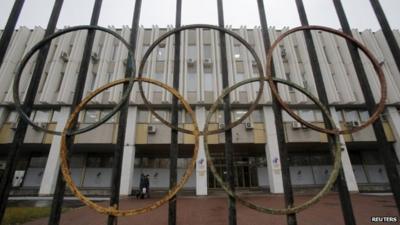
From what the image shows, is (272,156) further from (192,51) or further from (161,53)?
(161,53)

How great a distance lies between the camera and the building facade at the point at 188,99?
17172mm

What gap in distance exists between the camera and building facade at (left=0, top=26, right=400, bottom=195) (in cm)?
1717

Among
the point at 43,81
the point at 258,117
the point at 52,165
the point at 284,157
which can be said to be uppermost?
the point at 43,81

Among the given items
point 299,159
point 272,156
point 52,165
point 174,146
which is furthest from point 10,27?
point 299,159

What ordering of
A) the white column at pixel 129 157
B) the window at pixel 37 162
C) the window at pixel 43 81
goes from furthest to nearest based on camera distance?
1. the window at pixel 37 162
2. the window at pixel 43 81
3. the white column at pixel 129 157

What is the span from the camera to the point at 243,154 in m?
22.5

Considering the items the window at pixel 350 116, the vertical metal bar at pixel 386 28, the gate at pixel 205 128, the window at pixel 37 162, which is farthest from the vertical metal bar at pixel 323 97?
the window at pixel 37 162

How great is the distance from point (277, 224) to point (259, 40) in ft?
54.0

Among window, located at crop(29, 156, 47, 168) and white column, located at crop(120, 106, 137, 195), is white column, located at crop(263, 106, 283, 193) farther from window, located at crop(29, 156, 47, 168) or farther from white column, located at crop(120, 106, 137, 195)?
window, located at crop(29, 156, 47, 168)

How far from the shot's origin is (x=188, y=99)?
59.0 ft

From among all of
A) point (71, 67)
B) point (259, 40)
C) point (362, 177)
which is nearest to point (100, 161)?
point (71, 67)

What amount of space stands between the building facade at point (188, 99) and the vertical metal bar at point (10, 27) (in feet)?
48.8

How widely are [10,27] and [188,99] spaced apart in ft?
52.5

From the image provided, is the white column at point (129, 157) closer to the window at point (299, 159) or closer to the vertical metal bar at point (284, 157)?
the window at point (299, 159)
